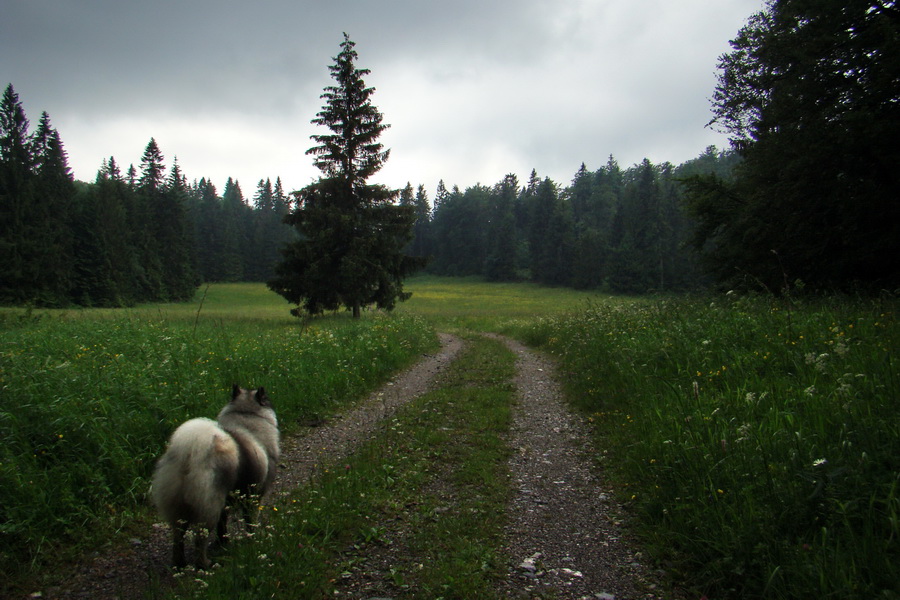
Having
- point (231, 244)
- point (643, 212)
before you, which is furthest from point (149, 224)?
point (643, 212)

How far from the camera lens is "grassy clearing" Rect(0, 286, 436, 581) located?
4.01m

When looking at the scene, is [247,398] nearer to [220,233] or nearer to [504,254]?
[504,254]

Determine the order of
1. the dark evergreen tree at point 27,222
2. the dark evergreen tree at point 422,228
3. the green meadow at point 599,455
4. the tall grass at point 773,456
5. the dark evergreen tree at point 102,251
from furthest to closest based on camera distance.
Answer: the dark evergreen tree at point 422,228 < the dark evergreen tree at point 102,251 < the dark evergreen tree at point 27,222 < the green meadow at point 599,455 < the tall grass at point 773,456

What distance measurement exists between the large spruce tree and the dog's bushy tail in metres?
20.7

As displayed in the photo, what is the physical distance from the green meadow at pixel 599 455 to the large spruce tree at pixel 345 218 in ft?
50.2

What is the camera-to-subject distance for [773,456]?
12.7 feet

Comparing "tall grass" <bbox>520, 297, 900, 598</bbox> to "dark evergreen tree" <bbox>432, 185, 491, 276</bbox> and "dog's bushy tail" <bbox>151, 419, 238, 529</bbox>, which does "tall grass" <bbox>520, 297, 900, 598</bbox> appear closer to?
"dog's bushy tail" <bbox>151, 419, 238, 529</bbox>

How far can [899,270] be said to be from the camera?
12.5m

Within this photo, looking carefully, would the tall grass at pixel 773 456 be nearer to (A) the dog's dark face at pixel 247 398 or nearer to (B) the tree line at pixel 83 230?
(A) the dog's dark face at pixel 247 398

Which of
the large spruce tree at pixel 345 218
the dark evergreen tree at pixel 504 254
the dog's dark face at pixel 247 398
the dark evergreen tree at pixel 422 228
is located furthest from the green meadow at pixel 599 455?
the dark evergreen tree at pixel 422 228

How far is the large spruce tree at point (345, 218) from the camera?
957 inches

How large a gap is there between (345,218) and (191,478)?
21.7 meters

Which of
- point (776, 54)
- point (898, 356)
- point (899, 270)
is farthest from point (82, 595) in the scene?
point (776, 54)

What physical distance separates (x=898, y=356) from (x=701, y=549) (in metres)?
3.65
